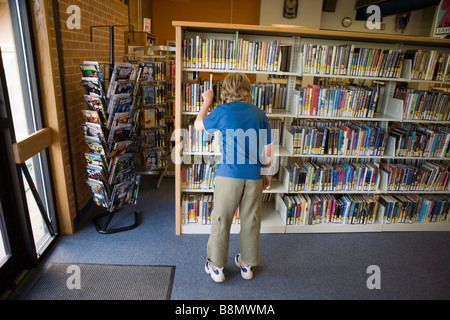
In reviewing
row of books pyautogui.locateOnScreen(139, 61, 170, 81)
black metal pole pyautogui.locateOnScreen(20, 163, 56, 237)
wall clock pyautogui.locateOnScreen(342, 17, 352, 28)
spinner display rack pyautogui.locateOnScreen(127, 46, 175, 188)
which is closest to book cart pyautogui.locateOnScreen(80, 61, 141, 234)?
black metal pole pyautogui.locateOnScreen(20, 163, 56, 237)

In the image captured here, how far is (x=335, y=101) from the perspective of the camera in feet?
9.60

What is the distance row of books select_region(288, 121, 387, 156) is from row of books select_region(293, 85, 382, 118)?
15cm

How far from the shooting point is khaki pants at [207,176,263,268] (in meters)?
2.14

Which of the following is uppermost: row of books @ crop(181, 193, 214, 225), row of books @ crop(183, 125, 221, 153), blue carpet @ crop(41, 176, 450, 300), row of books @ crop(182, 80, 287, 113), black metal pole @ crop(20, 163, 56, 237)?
row of books @ crop(182, 80, 287, 113)

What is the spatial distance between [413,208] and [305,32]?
224cm

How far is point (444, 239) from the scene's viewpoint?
3.22 meters

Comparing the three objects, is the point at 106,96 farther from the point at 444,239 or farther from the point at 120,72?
the point at 444,239

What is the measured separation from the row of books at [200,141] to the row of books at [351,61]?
108cm

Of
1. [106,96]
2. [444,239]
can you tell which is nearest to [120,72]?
[106,96]

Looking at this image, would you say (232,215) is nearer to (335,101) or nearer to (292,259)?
(292,259)

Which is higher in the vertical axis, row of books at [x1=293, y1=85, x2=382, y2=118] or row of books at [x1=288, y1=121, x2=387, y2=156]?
row of books at [x1=293, y1=85, x2=382, y2=118]

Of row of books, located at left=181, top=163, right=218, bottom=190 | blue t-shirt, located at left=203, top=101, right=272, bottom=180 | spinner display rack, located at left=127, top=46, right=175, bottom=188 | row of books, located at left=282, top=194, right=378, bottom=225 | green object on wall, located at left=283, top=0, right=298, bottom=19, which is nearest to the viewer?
blue t-shirt, located at left=203, top=101, right=272, bottom=180

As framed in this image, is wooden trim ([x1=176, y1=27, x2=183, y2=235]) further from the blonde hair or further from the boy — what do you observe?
the blonde hair
